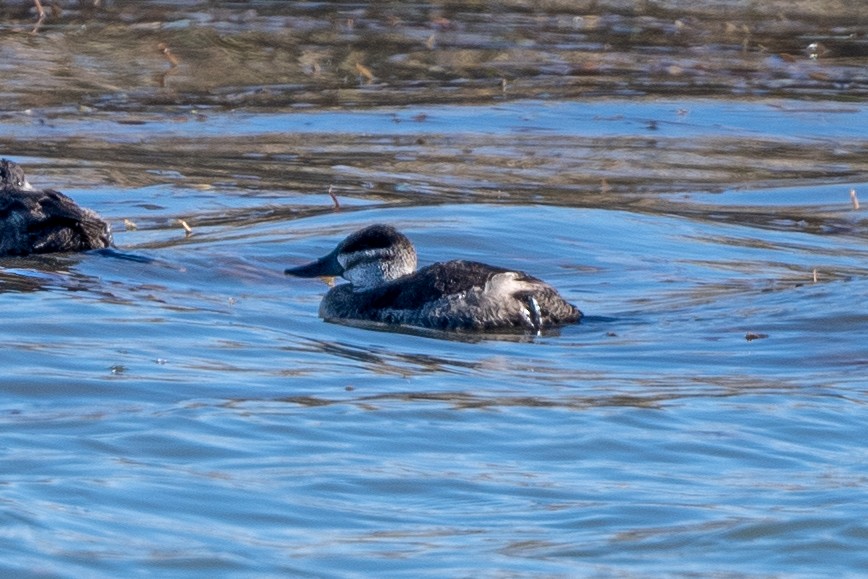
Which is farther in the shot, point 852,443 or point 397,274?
point 397,274

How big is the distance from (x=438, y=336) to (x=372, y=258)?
3.75 feet

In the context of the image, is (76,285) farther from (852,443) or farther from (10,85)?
(10,85)

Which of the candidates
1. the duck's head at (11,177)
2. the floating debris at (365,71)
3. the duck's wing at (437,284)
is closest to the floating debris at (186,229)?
the duck's head at (11,177)

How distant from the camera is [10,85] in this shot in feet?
66.1

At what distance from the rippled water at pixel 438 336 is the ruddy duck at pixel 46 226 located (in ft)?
0.59

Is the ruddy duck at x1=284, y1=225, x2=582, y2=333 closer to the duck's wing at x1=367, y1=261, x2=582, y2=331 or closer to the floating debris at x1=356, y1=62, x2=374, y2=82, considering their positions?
the duck's wing at x1=367, y1=261, x2=582, y2=331

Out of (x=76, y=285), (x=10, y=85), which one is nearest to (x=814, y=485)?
(x=76, y=285)

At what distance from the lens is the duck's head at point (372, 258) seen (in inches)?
436

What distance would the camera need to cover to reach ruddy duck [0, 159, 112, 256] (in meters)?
12.2

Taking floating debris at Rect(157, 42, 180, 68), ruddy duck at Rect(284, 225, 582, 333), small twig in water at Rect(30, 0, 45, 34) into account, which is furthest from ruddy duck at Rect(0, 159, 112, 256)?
small twig in water at Rect(30, 0, 45, 34)

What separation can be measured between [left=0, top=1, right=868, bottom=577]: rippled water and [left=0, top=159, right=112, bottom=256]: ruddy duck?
18cm

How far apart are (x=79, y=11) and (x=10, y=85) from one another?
4232mm

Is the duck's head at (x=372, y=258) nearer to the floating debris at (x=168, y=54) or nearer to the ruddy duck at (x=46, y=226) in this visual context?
the ruddy duck at (x=46, y=226)

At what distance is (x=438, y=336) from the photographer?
1013 cm
